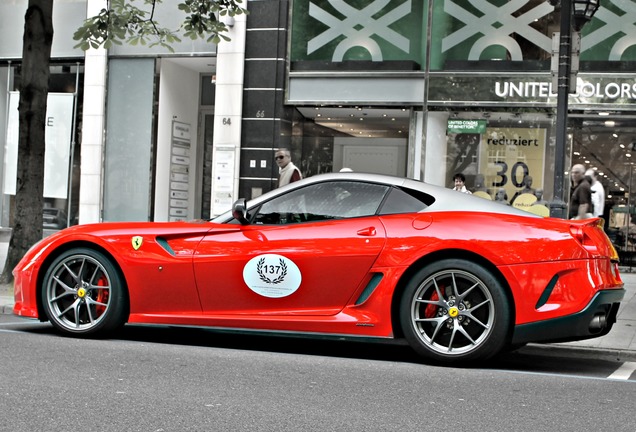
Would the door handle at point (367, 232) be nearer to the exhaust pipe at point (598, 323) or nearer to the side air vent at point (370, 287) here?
the side air vent at point (370, 287)

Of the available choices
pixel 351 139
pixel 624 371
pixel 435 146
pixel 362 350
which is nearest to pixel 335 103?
pixel 351 139

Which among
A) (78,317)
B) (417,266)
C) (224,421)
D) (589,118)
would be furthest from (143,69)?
(224,421)

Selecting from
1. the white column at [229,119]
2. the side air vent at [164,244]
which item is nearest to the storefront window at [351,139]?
Answer: the white column at [229,119]

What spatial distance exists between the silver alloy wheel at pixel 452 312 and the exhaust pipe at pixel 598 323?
0.69 m

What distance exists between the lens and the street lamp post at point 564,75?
10.2 metres

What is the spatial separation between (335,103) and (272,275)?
10.7m

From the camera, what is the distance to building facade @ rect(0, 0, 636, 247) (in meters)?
16.5

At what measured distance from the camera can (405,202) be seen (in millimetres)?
7344

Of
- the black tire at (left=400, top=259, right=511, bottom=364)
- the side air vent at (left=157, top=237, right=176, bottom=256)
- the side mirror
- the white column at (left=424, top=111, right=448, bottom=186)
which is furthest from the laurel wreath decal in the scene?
the white column at (left=424, top=111, right=448, bottom=186)

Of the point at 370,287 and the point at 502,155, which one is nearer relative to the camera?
the point at 370,287

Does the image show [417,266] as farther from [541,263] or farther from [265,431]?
[265,431]

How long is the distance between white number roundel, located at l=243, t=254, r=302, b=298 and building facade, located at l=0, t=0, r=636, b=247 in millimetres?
10118

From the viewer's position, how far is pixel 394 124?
57.7 feet

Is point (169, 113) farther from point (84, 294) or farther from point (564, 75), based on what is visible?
point (84, 294)
